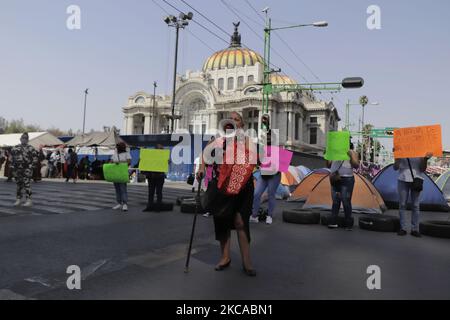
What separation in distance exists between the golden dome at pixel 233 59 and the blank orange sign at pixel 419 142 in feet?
290

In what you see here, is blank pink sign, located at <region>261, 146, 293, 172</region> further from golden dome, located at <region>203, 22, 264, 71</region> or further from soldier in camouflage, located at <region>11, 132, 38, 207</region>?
golden dome, located at <region>203, 22, 264, 71</region>

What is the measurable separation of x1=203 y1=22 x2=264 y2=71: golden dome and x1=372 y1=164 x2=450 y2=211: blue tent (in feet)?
272

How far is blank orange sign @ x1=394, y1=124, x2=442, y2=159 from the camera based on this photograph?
21.8ft

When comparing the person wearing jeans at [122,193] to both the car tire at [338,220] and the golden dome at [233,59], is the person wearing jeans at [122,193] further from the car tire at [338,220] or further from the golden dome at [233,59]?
the golden dome at [233,59]

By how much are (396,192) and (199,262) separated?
32.1ft

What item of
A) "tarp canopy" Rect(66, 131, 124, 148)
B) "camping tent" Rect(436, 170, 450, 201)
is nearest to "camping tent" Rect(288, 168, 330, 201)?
"camping tent" Rect(436, 170, 450, 201)

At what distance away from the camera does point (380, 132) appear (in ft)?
157

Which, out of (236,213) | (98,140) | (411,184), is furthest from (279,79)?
(236,213)

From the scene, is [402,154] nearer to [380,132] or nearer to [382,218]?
[382,218]

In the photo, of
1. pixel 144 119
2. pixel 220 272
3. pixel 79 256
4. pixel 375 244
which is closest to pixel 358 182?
pixel 375 244

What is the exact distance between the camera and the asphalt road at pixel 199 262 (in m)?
3.44

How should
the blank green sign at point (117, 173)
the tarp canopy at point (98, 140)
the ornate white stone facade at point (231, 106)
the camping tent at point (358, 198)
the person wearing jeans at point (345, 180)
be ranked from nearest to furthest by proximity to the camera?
1. the person wearing jeans at point (345, 180)
2. the blank green sign at point (117, 173)
3. the camping tent at point (358, 198)
4. the tarp canopy at point (98, 140)
5. the ornate white stone facade at point (231, 106)

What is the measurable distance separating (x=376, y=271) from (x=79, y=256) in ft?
11.6

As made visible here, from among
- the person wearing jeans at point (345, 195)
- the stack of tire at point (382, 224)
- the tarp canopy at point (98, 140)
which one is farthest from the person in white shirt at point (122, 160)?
the tarp canopy at point (98, 140)
